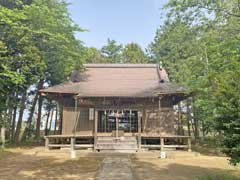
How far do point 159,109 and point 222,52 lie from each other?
268 inches

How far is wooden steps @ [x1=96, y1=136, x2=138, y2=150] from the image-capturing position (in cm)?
2089

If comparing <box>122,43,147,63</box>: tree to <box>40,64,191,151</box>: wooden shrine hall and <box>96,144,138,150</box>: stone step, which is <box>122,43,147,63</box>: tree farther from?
<box>96,144,138,150</box>: stone step

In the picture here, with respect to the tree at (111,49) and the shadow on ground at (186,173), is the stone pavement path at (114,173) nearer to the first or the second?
the shadow on ground at (186,173)

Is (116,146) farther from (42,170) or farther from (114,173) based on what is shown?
(114,173)

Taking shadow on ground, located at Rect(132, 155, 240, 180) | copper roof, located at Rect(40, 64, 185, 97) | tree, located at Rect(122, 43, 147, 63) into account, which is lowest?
shadow on ground, located at Rect(132, 155, 240, 180)

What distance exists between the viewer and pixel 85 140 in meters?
23.6

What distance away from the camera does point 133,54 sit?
52156 mm

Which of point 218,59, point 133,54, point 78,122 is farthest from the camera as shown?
point 133,54

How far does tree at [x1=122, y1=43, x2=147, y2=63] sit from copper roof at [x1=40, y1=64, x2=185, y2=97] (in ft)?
75.4

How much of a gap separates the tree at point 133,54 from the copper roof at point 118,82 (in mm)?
22982

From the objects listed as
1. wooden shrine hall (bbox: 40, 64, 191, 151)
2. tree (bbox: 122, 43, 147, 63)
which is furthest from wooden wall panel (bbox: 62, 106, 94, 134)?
tree (bbox: 122, 43, 147, 63)

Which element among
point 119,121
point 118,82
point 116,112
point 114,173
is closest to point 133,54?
point 118,82

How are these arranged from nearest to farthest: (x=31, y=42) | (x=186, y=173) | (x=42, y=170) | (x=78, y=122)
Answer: (x=186, y=173)
(x=42, y=170)
(x=78, y=122)
(x=31, y=42)

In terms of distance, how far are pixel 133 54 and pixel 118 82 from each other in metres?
27.0
